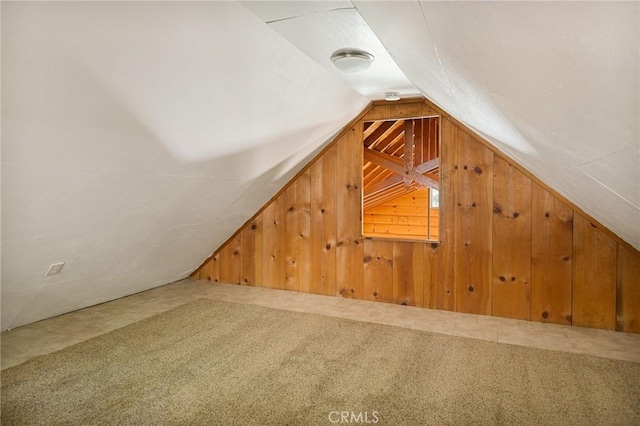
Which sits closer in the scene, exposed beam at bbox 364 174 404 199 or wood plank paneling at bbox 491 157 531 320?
wood plank paneling at bbox 491 157 531 320

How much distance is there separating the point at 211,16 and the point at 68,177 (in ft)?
3.47

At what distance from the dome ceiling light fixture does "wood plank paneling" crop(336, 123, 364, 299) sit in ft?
4.39

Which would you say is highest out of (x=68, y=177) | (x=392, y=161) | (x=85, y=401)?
(x=392, y=161)

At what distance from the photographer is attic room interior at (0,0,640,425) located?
1.11 meters

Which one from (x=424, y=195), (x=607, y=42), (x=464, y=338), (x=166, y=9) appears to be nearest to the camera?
(x=607, y=42)

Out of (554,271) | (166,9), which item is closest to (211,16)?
(166,9)

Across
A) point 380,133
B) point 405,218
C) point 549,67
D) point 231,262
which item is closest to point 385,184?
point 380,133

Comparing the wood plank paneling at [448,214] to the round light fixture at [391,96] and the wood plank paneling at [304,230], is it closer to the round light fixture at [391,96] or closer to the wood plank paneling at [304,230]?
the round light fixture at [391,96]

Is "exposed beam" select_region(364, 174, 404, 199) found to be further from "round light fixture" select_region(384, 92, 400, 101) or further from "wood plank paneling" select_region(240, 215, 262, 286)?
"wood plank paneling" select_region(240, 215, 262, 286)

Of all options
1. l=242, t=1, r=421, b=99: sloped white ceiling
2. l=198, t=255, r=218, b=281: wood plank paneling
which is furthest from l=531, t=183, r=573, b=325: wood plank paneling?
l=198, t=255, r=218, b=281: wood plank paneling

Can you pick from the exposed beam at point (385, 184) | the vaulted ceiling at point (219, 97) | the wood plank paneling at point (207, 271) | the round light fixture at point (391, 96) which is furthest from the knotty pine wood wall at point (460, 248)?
the exposed beam at point (385, 184)

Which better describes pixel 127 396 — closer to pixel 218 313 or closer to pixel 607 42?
pixel 218 313

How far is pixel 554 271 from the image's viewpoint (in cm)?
267

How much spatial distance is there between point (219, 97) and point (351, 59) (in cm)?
67
